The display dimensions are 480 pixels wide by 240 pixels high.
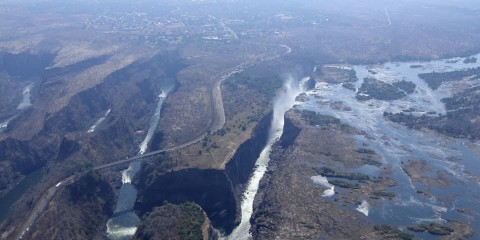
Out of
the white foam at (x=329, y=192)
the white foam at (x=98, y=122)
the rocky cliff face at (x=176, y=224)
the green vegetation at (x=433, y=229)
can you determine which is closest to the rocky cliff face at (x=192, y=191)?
the rocky cliff face at (x=176, y=224)

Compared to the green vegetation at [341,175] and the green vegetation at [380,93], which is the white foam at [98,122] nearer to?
the green vegetation at [341,175]

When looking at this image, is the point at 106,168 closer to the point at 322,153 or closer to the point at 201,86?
the point at 322,153

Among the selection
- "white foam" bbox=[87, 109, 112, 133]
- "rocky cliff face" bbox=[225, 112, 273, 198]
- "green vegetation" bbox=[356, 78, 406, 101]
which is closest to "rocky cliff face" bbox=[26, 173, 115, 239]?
"rocky cliff face" bbox=[225, 112, 273, 198]

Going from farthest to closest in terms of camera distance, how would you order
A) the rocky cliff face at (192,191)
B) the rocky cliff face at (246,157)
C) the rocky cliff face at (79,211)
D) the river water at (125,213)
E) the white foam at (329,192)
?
1. the rocky cliff face at (246,157)
2. the white foam at (329,192)
3. the rocky cliff face at (192,191)
4. the river water at (125,213)
5. the rocky cliff face at (79,211)

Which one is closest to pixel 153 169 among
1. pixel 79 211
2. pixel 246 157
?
pixel 79 211

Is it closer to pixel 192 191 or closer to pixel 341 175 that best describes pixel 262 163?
pixel 341 175

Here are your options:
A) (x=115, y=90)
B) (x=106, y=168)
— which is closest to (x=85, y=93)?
(x=115, y=90)
